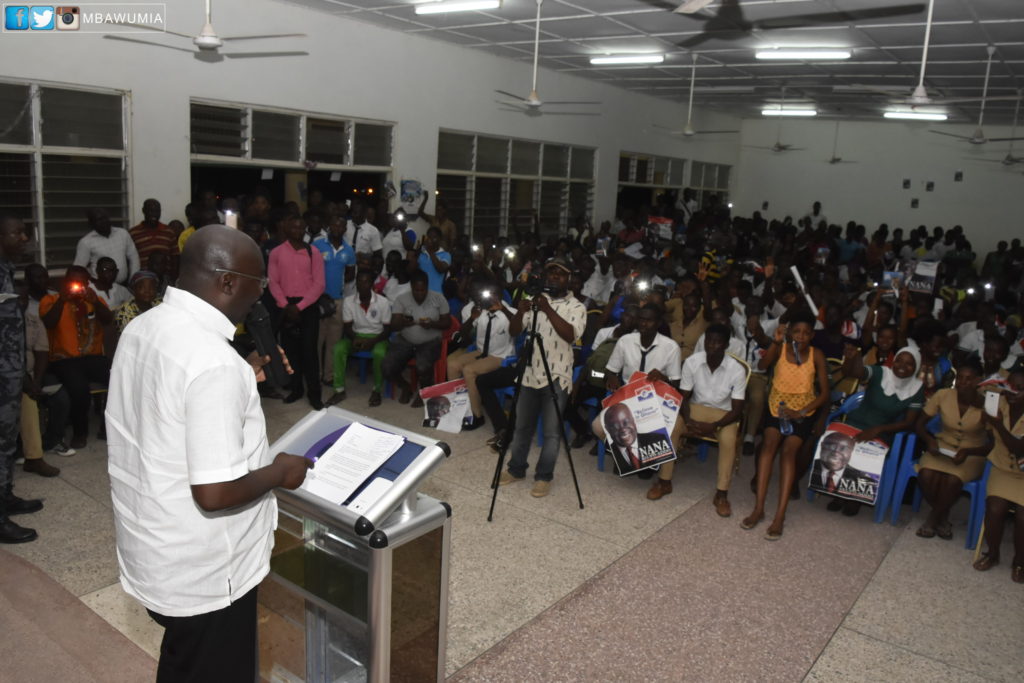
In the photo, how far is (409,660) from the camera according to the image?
2338 mm

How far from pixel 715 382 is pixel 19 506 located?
4208 millimetres

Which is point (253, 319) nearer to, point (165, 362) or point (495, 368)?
point (165, 362)

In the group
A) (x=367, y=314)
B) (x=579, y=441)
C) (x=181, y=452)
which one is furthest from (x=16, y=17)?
(x=181, y=452)

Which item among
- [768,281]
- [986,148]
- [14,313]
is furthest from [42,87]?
[986,148]

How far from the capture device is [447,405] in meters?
6.05

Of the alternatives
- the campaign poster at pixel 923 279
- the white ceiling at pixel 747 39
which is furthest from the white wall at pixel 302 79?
the campaign poster at pixel 923 279

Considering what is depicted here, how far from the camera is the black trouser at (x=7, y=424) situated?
3695 mm

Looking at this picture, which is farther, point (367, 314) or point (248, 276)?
point (367, 314)

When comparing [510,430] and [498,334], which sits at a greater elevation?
[498,334]

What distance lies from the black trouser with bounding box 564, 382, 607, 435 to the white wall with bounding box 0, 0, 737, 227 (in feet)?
14.2

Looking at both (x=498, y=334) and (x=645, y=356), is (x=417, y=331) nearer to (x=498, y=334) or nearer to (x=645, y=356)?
(x=498, y=334)

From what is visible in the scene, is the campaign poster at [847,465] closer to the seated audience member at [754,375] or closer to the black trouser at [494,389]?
the seated audience member at [754,375]

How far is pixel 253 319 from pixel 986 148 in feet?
55.6

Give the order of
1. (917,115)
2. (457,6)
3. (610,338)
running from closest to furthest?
1. (610,338)
2. (457,6)
3. (917,115)
